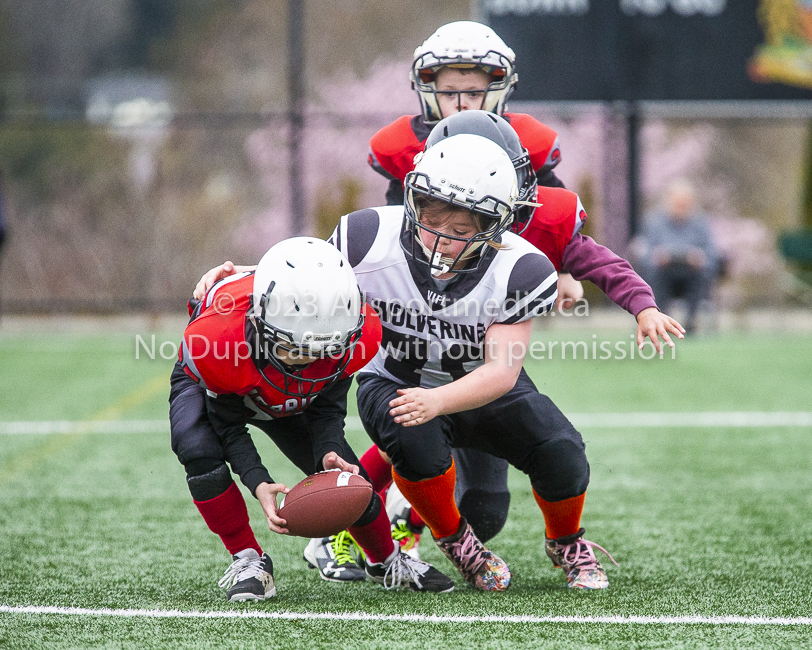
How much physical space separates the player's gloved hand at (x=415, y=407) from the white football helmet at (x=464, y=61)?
100cm

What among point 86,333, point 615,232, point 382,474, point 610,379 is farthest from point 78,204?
point 382,474

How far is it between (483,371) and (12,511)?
6.51ft

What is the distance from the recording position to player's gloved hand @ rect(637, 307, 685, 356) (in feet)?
8.38

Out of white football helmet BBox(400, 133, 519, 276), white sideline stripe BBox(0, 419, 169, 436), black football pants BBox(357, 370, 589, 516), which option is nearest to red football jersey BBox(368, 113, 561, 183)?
white football helmet BBox(400, 133, 519, 276)

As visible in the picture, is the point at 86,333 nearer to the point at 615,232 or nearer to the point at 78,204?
the point at 78,204

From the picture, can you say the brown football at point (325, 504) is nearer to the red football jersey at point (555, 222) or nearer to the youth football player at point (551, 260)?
the youth football player at point (551, 260)

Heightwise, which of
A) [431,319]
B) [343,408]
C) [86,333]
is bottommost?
[86,333]

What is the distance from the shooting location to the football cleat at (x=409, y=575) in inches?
107

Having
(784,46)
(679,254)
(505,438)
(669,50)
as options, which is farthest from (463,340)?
(784,46)

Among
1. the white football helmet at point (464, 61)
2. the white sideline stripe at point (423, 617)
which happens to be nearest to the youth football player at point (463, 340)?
the white sideline stripe at point (423, 617)

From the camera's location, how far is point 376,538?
271cm

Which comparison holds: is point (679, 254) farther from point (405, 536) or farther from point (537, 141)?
point (405, 536)

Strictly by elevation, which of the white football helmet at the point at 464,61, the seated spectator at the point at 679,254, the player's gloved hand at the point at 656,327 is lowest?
the seated spectator at the point at 679,254

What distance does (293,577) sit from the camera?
2.93m
